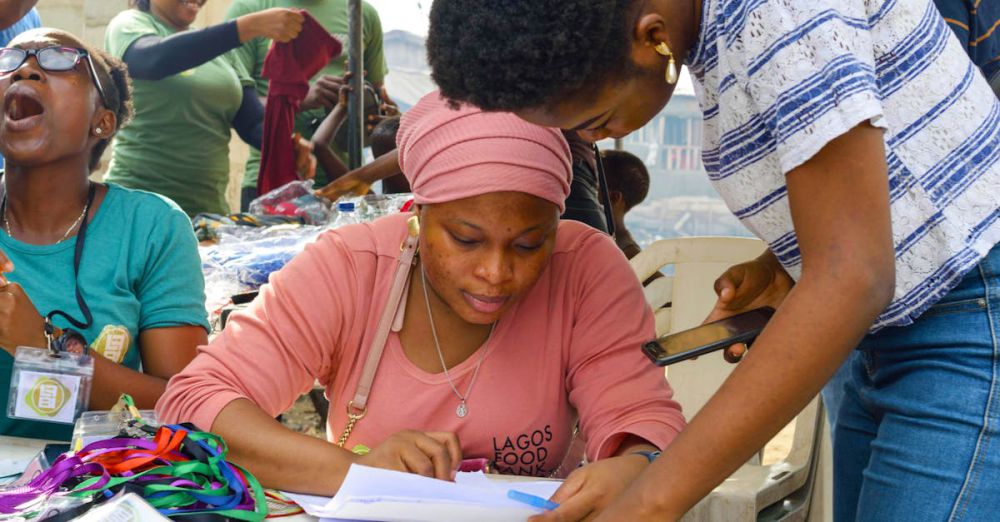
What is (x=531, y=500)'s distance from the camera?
148 centimetres

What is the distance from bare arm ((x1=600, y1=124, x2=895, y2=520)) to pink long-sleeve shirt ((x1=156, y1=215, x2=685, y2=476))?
631mm

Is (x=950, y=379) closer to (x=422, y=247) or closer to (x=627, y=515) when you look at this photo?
(x=627, y=515)

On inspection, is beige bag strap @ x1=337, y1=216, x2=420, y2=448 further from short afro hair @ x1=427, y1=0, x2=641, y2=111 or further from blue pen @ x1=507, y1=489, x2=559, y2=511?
short afro hair @ x1=427, y1=0, x2=641, y2=111

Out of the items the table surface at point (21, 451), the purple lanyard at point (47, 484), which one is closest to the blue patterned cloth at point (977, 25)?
the table surface at point (21, 451)

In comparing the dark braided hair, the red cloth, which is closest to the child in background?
the red cloth

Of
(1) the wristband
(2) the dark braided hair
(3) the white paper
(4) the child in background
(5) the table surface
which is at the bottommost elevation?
(5) the table surface

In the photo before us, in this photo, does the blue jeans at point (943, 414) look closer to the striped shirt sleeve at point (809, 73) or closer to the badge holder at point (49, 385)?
the striped shirt sleeve at point (809, 73)

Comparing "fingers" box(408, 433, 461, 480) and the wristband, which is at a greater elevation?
the wristband

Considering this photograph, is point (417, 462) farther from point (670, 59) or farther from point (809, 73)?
point (809, 73)

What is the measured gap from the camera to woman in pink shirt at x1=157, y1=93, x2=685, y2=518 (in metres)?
1.79

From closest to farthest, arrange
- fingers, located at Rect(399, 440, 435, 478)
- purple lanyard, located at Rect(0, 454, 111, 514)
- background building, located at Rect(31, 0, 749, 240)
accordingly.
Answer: purple lanyard, located at Rect(0, 454, 111, 514), fingers, located at Rect(399, 440, 435, 478), background building, located at Rect(31, 0, 749, 240)

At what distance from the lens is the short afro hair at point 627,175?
5109mm

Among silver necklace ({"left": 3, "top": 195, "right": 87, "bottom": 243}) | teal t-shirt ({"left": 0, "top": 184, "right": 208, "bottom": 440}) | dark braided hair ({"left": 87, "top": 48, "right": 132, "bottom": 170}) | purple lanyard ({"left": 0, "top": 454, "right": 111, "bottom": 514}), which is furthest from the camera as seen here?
dark braided hair ({"left": 87, "top": 48, "right": 132, "bottom": 170})

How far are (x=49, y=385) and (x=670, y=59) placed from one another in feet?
4.25
